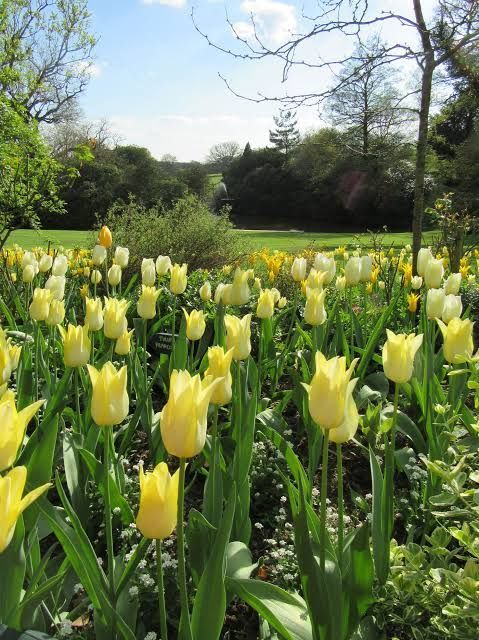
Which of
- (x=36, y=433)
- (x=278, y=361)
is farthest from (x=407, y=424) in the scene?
(x=36, y=433)

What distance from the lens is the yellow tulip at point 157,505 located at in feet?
3.04

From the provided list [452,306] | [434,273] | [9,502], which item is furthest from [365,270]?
[9,502]

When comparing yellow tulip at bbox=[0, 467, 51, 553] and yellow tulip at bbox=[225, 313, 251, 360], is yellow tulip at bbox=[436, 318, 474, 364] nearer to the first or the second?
yellow tulip at bbox=[225, 313, 251, 360]

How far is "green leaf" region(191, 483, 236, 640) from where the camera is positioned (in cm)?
108

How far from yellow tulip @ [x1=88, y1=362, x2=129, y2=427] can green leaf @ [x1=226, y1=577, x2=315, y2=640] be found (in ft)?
1.36

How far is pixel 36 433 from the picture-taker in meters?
1.85

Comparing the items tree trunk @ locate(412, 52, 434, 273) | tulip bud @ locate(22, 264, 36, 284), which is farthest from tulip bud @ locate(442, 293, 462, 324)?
tree trunk @ locate(412, 52, 434, 273)

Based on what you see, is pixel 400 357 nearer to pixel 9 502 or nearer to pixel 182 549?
pixel 182 549

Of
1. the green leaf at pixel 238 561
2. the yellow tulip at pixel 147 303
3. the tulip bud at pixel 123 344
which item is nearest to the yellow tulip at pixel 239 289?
the yellow tulip at pixel 147 303

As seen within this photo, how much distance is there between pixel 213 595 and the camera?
1.09 meters

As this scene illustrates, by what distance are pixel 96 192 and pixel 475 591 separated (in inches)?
1168

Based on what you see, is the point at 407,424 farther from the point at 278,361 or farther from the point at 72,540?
the point at 72,540

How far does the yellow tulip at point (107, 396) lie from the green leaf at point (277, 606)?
0.42 m

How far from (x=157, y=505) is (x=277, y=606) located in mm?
480
